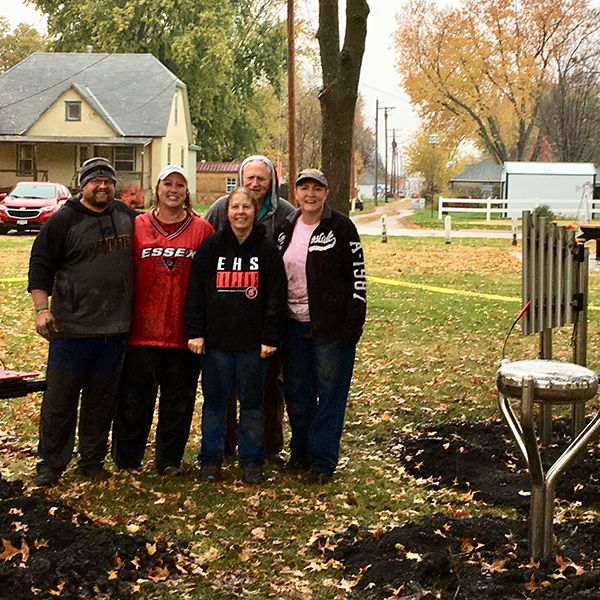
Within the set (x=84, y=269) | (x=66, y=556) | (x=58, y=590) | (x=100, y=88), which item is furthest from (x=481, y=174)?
(x=58, y=590)

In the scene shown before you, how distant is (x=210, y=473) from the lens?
7094 mm

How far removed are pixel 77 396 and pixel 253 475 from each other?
1.21 metres

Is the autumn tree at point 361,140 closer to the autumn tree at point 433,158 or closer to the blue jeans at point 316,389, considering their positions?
the autumn tree at point 433,158

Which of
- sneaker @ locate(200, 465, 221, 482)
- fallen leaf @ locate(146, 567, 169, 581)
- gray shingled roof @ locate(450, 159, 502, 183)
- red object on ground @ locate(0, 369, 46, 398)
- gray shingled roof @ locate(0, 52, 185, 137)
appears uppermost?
gray shingled roof @ locate(0, 52, 185, 137)

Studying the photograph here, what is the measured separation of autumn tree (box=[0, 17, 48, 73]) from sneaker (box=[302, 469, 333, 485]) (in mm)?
89934

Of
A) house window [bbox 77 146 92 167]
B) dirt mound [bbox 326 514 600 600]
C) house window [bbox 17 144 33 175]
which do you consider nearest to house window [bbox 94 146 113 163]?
Result: house window [bbox 77 146 92 167]

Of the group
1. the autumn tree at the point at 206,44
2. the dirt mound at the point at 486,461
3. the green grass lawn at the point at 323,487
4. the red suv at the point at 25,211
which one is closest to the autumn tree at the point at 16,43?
the autumn tree at the point at 206,44

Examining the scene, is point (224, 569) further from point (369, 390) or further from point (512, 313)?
point (512, 313)

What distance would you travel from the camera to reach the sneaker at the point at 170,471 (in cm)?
719

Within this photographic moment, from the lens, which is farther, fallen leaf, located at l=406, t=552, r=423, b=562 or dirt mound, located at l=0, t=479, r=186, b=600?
fallen leaf, located at l=406, t=552, r=423, b=562

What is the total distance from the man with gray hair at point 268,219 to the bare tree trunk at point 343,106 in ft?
14.7

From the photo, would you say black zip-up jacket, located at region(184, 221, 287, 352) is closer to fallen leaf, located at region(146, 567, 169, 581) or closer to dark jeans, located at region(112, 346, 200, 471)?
dark jeans, located at region(112, 346, 200, 471)

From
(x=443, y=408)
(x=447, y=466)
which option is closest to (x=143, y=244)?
(x=447, y=466)

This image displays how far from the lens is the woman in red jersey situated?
6922 millimetres
